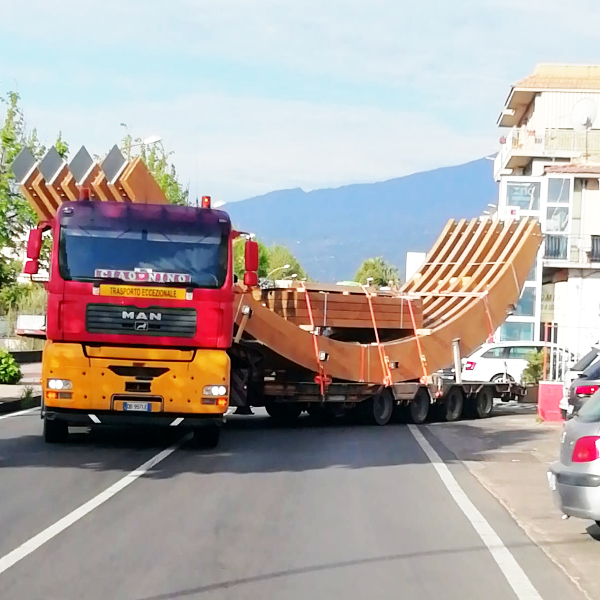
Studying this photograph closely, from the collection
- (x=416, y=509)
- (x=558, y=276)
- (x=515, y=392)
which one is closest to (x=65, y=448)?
(x=416, y=509)

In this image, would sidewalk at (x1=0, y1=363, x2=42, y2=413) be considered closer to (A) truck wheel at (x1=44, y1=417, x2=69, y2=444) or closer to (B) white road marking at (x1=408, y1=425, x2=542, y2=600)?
(A) truck wheel at (x1=44, y1=417, x2=69, y2=444)

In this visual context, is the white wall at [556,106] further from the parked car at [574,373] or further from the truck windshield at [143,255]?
the truck windshield at [143,255]

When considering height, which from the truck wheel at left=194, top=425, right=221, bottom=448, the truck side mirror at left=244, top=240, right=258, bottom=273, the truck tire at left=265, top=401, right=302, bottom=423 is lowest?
the truck tire at left=265, top=401, right=302, bottom=423

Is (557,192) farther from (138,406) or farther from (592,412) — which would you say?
(592,412)

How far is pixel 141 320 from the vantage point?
49.2 ft

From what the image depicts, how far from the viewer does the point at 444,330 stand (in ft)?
73.4

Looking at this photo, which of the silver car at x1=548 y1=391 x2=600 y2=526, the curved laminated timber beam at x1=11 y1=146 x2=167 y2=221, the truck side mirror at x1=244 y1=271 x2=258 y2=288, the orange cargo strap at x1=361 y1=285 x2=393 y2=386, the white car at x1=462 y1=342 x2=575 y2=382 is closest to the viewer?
the silver car at x1=548 y1=391 x2=600 y2=526

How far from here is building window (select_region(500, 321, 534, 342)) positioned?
48.8 m

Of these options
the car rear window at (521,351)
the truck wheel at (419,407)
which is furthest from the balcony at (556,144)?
the truck wheel at (419,407)

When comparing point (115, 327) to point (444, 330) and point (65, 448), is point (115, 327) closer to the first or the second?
point (65, 448)

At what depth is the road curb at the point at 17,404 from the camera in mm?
21994

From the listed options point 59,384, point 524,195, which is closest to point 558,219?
point 524,195

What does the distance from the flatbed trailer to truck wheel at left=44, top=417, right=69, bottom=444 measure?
176 inches

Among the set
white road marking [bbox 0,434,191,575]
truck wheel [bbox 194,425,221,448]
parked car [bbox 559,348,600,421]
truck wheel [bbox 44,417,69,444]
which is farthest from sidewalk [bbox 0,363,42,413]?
parked car [bbox 559,348,600,421]
